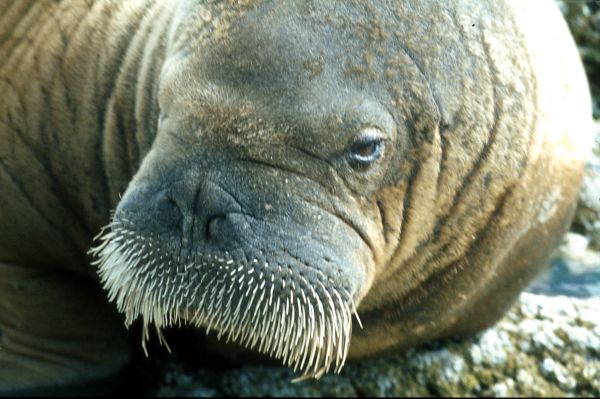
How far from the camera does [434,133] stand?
5.18 meters

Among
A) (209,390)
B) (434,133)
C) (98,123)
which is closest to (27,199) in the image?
(98,123)

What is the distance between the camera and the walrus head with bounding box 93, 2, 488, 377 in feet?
15.7

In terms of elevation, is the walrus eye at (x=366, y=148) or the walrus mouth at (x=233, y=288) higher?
the walrus eye at (x=366, y=148)

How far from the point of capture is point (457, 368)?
6.99 metres

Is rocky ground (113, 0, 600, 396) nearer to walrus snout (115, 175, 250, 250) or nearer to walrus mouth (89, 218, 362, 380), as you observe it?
walrus mouth (89, 218, 362, 380)

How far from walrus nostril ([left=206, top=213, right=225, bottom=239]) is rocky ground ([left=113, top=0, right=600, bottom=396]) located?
2.16 metres

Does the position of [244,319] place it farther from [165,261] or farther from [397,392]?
[397,392]

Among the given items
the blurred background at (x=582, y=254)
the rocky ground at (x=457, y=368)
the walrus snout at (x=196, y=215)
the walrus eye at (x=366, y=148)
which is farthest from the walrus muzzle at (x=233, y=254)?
the blurred background at (x=582, y=254)

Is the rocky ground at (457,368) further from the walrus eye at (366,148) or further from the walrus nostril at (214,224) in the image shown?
the walrus eye at (366,148)

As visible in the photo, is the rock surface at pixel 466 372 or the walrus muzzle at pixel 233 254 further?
the rock surface at pixel 466 372

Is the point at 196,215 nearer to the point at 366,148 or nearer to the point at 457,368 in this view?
the point at 366,148

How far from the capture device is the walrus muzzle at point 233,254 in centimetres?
478

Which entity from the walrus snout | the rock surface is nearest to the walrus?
the walrus snout

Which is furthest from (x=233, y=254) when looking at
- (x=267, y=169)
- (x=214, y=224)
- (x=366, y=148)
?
(x=366, y=148)
